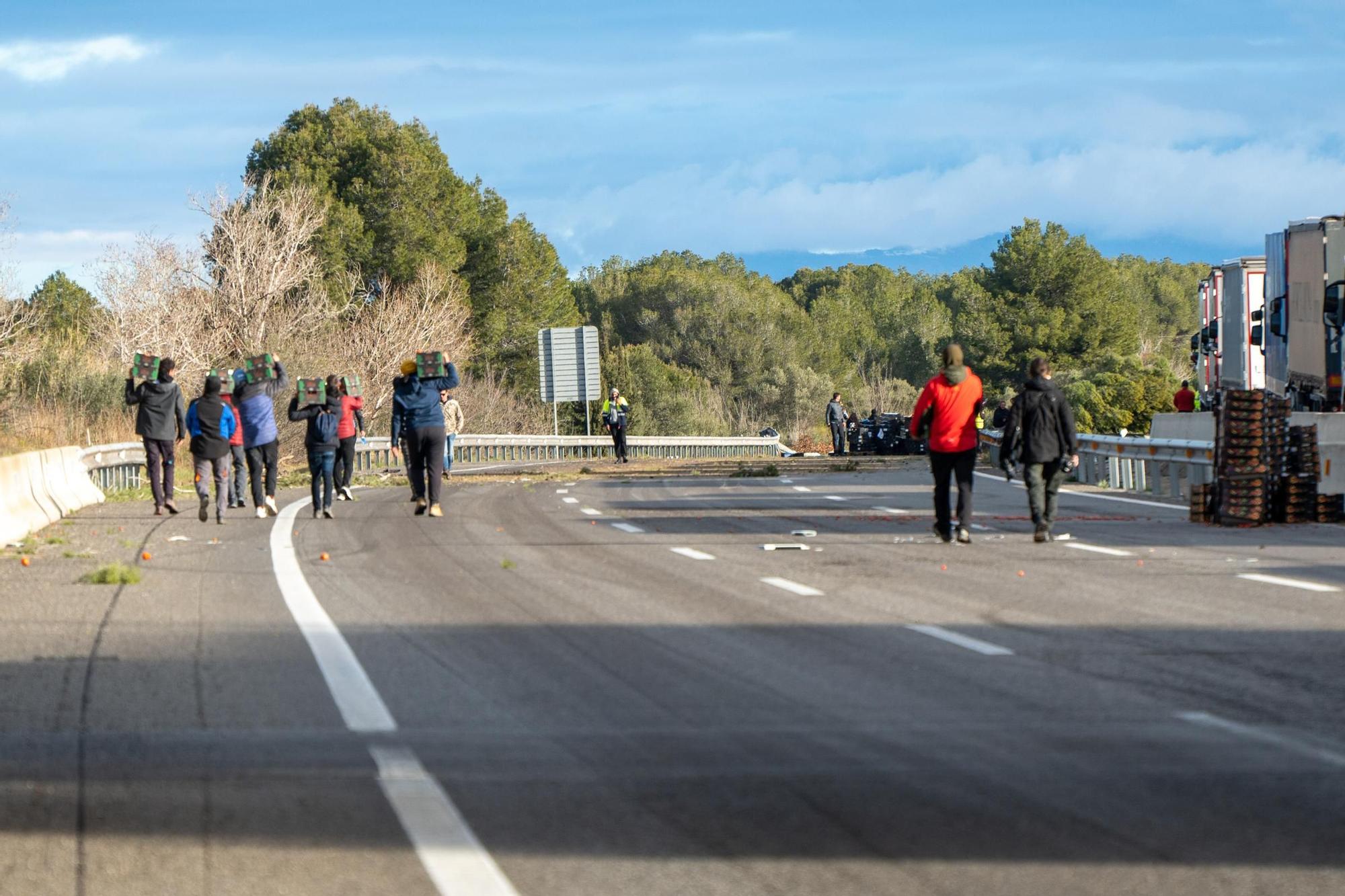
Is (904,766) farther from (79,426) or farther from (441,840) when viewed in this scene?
(79,426)

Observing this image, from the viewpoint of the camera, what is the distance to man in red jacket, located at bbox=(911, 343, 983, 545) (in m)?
16.9

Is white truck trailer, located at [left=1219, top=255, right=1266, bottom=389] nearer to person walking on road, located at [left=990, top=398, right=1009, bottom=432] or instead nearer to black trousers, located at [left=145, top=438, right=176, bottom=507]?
person walking on road, located at [left=990, top=398, right=1009, bottom=432]

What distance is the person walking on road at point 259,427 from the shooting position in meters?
21.7

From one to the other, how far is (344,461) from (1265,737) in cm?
1864

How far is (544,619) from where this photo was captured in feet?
36.5

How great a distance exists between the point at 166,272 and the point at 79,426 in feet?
73.1

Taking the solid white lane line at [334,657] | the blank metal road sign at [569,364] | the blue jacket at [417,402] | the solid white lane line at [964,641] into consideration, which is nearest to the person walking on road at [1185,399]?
the blue jacket at [417,402]

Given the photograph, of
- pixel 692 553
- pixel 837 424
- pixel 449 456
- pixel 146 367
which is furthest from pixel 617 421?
pixel 692 553

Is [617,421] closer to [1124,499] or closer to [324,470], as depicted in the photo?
[1124,499]

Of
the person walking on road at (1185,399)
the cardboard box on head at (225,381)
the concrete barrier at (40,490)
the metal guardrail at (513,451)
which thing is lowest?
the metal guardrail at (513,451)

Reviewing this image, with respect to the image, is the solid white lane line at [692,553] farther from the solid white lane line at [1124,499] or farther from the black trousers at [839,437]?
the black trousers at [839,437]

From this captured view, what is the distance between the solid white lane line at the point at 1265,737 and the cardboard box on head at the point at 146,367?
17166 millimetres

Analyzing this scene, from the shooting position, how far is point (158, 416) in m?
22.2

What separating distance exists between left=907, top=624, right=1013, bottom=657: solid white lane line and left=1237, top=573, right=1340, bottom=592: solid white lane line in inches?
136
